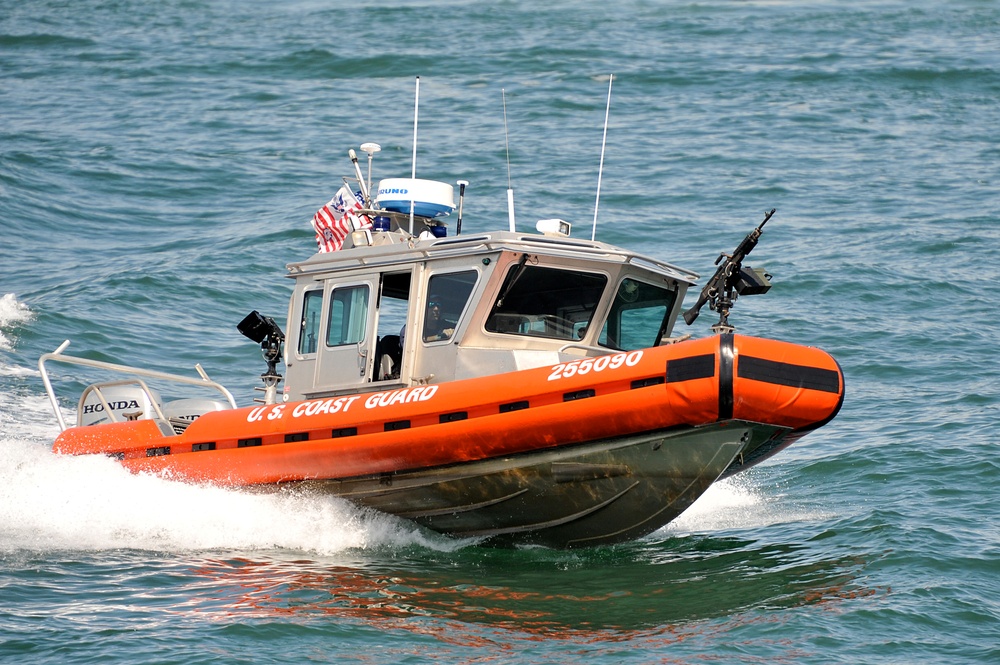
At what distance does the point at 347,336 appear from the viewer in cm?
844

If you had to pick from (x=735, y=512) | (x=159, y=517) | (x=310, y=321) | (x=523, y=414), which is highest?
(x=310, y=321)

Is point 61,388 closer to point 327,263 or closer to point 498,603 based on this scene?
point 327,263

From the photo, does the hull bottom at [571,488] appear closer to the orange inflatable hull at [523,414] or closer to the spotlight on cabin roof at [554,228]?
the orange inflatable hull at [523,414]

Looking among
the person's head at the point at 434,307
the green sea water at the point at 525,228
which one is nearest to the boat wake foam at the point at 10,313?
the green sea water at the point at 525,228

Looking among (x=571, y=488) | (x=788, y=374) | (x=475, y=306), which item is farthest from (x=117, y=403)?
(x=788, y=374)

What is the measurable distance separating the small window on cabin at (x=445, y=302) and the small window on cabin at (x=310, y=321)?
37.9 inches

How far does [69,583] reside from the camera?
7484 millimetres

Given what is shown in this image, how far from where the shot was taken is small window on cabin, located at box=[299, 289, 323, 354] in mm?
8633

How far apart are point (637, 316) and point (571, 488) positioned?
1331 millimetres

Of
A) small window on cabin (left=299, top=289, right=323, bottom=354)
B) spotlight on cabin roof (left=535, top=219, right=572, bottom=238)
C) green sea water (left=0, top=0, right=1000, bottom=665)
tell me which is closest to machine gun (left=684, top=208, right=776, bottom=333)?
spotlight on cabin roof (left=535, top=219, right=572, bottom=238)

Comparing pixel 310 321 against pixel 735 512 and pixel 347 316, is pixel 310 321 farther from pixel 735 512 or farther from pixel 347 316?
pixel 735 512

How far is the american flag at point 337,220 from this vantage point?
9305 mm

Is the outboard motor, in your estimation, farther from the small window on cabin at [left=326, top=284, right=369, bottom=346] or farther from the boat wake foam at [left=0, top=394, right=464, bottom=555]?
the small window on cabin at [left=326, top=284, right=369, bottom=346]

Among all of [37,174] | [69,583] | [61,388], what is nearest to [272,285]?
[61,388]
